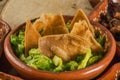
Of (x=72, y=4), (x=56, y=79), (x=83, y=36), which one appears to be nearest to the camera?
(x=56, y=79)

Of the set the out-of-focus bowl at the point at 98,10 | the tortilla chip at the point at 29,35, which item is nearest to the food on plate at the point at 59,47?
the tortilla chip at the point at 29,35

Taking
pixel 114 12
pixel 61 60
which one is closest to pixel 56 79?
pixel 61 60

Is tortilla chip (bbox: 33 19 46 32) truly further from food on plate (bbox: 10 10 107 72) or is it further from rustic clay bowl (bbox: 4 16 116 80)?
rustic clay bowl (bbox: 4 16 116 80)

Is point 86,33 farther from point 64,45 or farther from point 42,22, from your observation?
point 42,22

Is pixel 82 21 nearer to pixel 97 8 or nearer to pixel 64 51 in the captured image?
pixel 64 51

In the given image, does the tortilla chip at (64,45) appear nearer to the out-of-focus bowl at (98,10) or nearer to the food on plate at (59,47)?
the food on plate at (59,47)

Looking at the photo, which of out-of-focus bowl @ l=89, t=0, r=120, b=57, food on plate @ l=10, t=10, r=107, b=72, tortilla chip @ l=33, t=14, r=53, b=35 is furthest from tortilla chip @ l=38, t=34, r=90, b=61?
out-of-focus bowl @ l=89, t=0, r=120, b=57

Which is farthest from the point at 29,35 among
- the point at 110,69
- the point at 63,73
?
the point at 110,69
